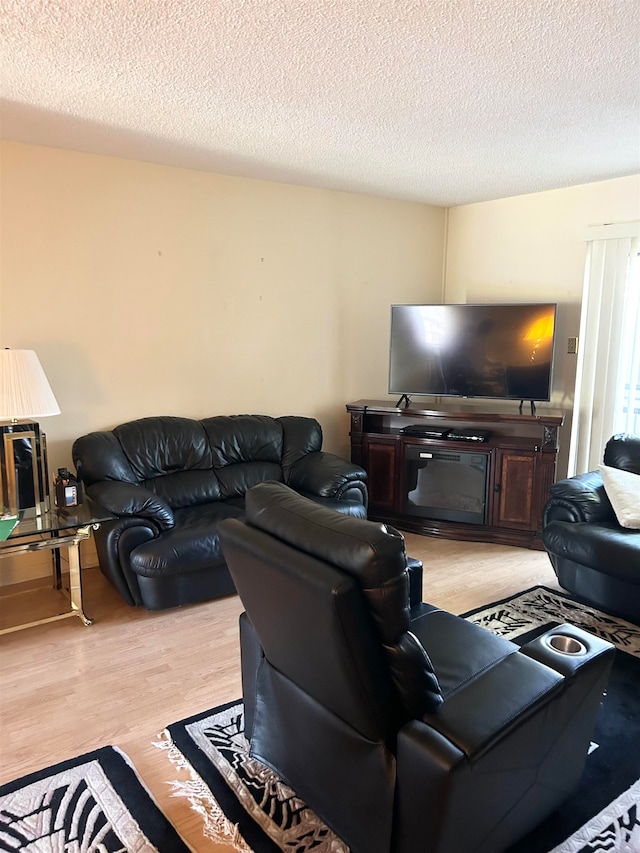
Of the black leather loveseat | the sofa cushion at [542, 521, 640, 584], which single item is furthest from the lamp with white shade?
the sofa cushion at [542, 521, 640, 584]

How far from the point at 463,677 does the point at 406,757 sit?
1.52 ft

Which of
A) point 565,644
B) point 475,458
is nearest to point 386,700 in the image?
point 565,644

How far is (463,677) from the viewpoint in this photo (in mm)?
1875

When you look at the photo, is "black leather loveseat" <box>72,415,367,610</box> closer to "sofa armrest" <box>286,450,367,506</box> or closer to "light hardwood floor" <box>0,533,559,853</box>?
"sofa armrest" <box>286,450,367,506</box>

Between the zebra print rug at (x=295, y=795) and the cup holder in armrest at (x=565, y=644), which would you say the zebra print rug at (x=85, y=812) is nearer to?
the zebra print rug at (x=295, y=795)

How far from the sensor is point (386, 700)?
1.54 m

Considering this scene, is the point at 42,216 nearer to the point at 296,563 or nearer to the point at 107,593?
the point at 107,593

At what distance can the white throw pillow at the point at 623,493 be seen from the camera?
3.23 meters

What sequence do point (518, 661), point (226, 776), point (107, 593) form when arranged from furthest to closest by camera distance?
1. point (107, 593)
2. point (226, 776)
3. point (518, 661)

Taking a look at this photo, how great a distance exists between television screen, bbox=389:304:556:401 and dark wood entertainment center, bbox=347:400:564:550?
0.61ft

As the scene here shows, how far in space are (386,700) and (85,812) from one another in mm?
1139

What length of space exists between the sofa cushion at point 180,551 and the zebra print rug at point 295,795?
3.04 feet

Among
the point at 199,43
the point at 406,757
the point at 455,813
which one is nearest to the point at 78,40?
the point at 199,43

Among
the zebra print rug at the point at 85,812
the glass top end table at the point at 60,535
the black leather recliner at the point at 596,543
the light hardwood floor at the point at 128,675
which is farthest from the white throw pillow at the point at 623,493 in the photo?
the glass top end table at the point at 60,535
